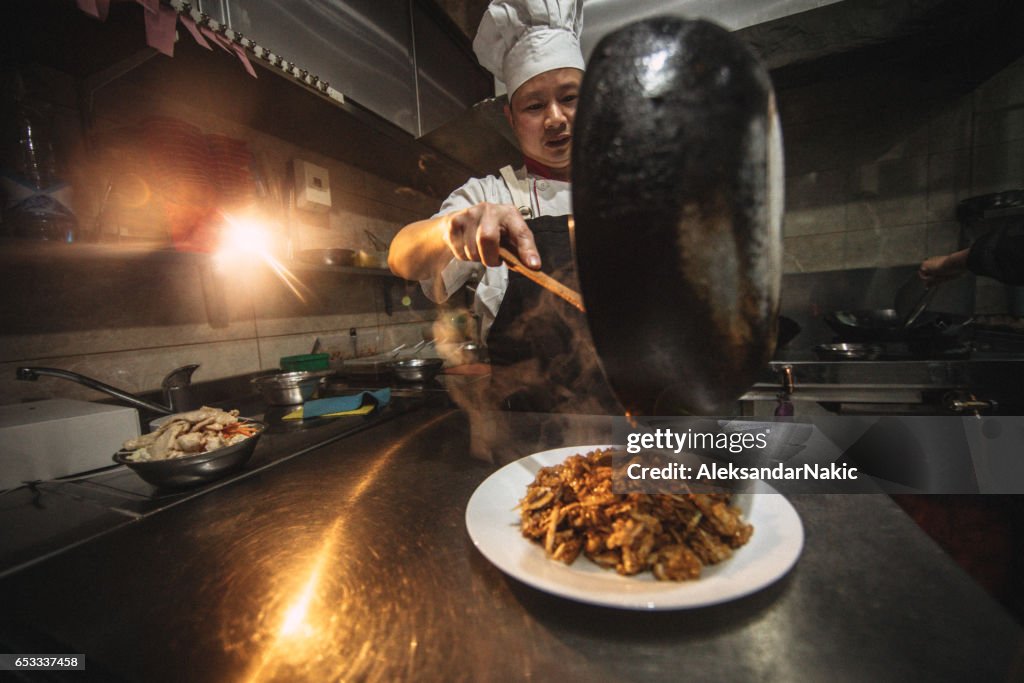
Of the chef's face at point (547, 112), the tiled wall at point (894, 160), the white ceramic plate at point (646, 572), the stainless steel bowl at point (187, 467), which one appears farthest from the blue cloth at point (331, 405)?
the tiled wall at point (894, 160)

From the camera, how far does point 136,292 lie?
1.94 meters

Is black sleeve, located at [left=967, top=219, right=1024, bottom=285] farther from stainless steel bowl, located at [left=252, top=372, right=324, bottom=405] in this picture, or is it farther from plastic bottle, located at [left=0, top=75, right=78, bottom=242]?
plastic bottle, located at [left=0, top=75, right=78, bottom=242]

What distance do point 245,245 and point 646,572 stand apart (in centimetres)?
254

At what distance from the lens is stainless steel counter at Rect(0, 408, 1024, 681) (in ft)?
1.67

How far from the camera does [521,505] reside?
835mm

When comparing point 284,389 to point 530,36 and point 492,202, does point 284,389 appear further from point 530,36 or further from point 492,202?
point 530,36

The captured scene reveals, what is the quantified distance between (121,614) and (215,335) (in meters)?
2.00

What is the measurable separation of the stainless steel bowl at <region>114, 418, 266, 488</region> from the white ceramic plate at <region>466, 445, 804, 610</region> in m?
0.79

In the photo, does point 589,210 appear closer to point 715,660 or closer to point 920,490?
point 715,660

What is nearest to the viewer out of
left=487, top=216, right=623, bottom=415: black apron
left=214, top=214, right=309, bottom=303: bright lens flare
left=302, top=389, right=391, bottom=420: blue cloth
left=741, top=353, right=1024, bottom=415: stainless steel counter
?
left=302, top=389, right=391, bottom=420: blue cloth

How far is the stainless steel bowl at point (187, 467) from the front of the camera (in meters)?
1.07

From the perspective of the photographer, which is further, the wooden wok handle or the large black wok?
the large black wok

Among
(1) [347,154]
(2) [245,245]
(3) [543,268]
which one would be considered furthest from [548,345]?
(1) [347,154]

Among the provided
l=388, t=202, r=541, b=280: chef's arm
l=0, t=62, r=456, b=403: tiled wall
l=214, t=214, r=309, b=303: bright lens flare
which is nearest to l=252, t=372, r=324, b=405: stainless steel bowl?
l=0, t=62, r=456, b=403: tiled wall
